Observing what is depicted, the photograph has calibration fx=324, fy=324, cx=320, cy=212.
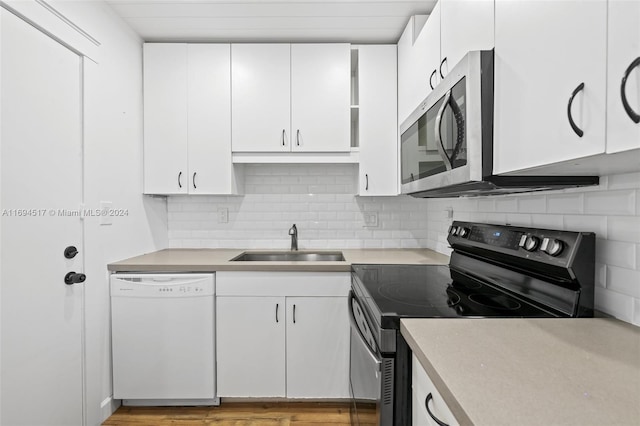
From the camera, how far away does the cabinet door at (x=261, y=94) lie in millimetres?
2145

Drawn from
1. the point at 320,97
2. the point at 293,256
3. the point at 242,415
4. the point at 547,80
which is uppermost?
the point at 320,97

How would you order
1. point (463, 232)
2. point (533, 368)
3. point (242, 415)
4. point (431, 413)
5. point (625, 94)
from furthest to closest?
point (242, 415) → point (463, 232) → point (431, 413) → point (533, 368) → point (625, 94)

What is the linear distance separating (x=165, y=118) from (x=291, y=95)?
33.7 inches

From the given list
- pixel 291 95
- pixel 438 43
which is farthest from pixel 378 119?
pixel 438 43

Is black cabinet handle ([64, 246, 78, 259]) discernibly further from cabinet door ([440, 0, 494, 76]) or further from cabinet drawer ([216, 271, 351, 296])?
cabinet door ([440, 0, 494, 76])

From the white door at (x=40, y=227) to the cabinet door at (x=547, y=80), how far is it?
1.73 m

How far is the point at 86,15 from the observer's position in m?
1.65

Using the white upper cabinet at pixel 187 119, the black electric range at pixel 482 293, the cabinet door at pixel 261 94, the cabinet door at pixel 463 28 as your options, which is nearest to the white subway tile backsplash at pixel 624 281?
the black electric range at pixel 482 293

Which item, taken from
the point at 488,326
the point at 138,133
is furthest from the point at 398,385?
the point at 138,133

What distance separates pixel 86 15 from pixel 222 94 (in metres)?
0.77

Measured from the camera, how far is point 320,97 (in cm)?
215

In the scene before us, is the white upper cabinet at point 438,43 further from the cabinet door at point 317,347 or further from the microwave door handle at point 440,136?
the cabinet door at point 317,347

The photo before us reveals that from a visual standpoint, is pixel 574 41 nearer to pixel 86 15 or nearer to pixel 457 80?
pixel 457 80

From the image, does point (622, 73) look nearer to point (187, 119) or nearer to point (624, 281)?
point (624, 281)
